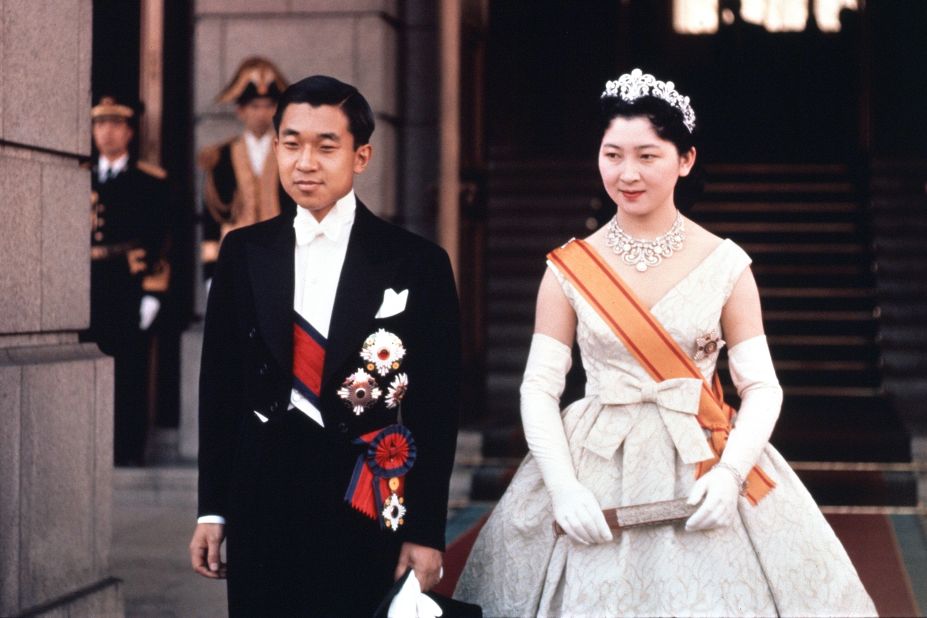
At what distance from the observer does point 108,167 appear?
9.21 m

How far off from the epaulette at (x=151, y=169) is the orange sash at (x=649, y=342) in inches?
235

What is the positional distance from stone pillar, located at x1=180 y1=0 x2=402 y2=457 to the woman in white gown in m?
5.46

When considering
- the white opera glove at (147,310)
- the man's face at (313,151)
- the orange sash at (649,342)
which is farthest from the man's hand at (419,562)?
the white opera glove at (147,310)

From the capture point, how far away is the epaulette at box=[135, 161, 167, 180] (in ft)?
30.2

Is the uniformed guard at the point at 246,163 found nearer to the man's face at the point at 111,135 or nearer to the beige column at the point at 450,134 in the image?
the man's face at the point at 111,135

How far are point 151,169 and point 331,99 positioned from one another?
6.08 m

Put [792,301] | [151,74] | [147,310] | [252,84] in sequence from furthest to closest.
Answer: [792,301] < [151,74] < [147,310] < [252,84]

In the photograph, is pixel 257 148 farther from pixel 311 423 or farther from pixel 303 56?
pixel 311 423

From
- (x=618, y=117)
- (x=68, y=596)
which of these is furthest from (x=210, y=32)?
(x=618, y=117)

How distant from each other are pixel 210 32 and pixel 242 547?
21.0 ft

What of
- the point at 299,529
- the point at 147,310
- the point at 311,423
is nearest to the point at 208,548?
the point at 299,529

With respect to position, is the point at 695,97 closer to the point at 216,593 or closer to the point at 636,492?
the point at 216,593

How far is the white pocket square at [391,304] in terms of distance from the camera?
3479 millimetres

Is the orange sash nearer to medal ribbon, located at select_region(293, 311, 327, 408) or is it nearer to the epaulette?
medal ribbon, located at select_region(293, 311, 327, 408)
